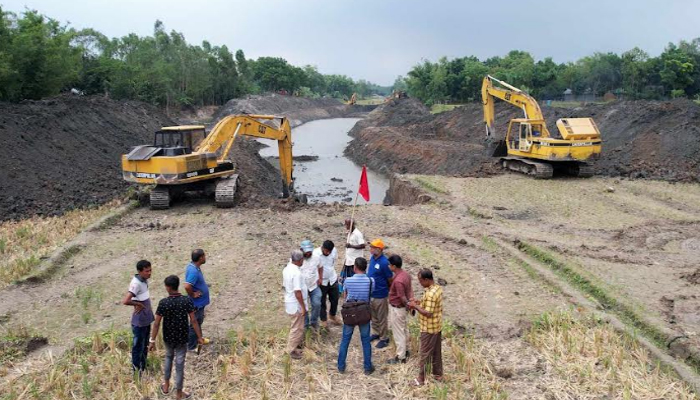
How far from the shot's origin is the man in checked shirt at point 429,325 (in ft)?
21.2

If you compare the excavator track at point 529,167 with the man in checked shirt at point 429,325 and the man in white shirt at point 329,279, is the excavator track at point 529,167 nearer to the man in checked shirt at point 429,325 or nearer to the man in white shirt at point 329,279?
the man in white shirt at point 329,279

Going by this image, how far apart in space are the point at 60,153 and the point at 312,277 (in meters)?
17.6

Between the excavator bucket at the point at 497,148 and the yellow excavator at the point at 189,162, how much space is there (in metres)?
10.1

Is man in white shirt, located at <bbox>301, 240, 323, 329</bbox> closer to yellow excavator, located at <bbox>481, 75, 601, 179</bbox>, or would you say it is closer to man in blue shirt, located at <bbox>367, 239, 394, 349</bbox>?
man in blue shirt, located at <bbox>367, 239, 394, 349</bbox>

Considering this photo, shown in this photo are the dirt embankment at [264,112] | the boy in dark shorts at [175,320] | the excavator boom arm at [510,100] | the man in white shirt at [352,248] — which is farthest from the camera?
the excavator boom arm at [510,100]

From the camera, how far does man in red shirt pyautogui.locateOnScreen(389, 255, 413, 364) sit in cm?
694

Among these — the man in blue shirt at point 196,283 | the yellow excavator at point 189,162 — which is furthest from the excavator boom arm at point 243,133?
the man in blue shirt at point 196,283

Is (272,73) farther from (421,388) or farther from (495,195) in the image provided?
(421,388)

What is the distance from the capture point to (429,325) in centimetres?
656

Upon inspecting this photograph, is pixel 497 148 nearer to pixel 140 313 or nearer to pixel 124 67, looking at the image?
pixel 140 313

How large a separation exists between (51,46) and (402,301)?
27.1 m

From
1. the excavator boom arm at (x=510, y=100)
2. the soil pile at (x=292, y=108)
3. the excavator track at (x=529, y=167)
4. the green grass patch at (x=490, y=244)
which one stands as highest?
the soil pile at (x=292, y=108)

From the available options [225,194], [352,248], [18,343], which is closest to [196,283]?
[352,248]

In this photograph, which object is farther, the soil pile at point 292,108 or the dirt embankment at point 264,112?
the soil pile at point 292,108
